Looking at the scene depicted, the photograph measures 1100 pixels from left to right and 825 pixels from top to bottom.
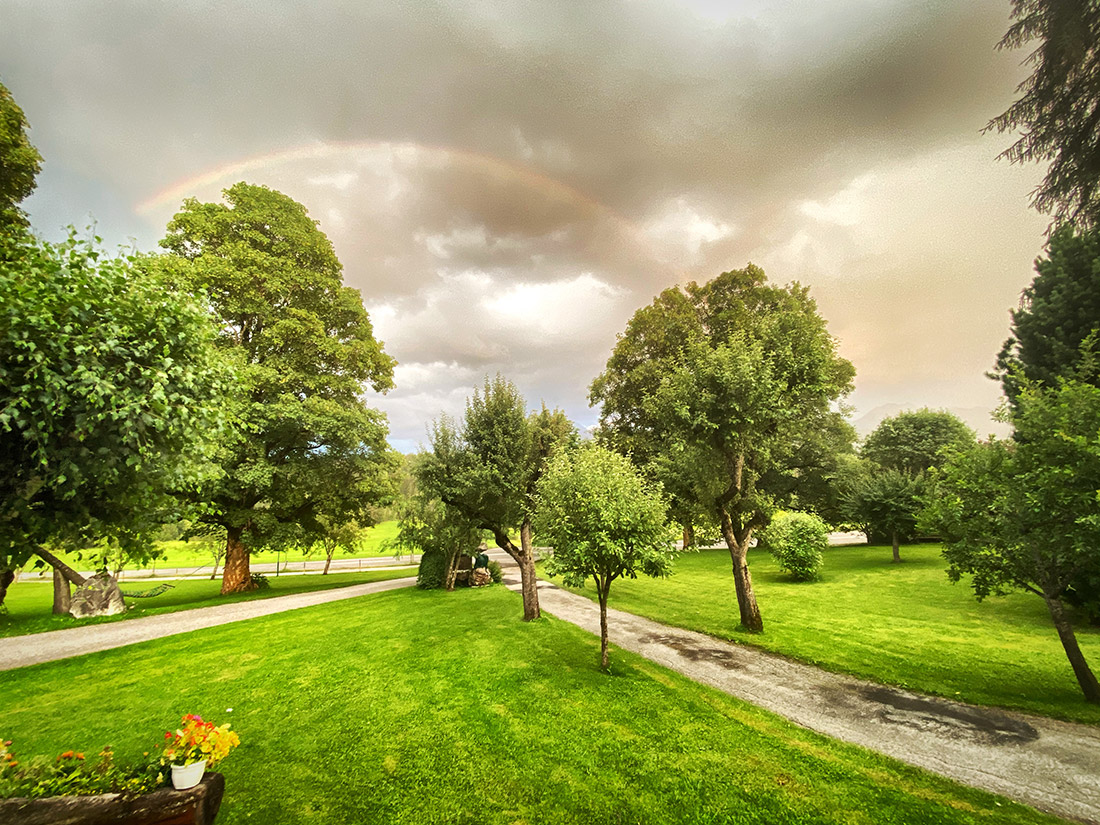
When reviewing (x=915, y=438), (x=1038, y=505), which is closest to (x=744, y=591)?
(x=1038, y=505)

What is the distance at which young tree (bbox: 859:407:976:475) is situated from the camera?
121ft

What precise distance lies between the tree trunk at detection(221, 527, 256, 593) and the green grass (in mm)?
11409

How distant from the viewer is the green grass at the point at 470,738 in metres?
5.72

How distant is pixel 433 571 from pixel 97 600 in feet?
48.3

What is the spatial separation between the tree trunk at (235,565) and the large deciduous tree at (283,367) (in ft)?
0.19

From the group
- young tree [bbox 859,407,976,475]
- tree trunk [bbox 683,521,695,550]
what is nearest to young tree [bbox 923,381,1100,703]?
tree trunk [bbox 683,521,695,550]

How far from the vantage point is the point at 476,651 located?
12469 mm

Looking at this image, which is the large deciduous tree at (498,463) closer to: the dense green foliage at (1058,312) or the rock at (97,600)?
the rock at (97,600)

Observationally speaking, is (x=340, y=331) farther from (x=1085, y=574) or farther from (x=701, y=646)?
(x=1085, y=574)

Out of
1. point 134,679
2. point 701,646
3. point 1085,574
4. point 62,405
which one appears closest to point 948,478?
point 1085,574

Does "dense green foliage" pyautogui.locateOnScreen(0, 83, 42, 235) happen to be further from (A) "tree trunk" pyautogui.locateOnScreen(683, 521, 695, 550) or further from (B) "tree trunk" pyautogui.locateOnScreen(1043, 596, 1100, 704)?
(B) "tree trunk" pyautogui.locateOnScreen(1043, 596, 1100, 704)

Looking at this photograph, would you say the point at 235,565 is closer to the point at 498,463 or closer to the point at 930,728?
the point at 498,463

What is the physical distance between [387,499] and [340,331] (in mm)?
10927

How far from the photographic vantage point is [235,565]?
23.6 meters
